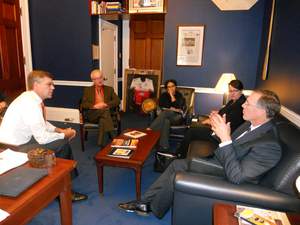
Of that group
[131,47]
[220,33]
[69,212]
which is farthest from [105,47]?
[69,212]

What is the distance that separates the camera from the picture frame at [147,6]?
4.36 meters

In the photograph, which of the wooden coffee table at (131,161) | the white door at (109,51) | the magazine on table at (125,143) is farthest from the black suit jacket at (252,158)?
the white door at (109,51)

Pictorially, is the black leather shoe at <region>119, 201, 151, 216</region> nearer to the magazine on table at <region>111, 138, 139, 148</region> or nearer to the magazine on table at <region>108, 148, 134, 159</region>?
the magazine on table at <region>108, 148, 134, 159</region>

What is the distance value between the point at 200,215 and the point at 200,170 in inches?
15.1

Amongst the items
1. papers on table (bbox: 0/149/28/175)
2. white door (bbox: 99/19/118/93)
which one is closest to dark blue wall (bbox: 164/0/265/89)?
white door (bbox: 99/19/118/93)

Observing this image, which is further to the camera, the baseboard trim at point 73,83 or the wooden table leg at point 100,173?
the baseboard trim at point 73,83

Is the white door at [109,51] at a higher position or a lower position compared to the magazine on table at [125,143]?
higher

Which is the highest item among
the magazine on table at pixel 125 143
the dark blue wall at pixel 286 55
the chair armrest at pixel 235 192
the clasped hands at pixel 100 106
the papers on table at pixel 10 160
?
the dark blue wall at pixel 286 55

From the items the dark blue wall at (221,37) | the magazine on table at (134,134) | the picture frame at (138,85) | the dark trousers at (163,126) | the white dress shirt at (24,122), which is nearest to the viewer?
the white dress shirt at (24,122)

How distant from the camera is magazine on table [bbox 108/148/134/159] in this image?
2266mm

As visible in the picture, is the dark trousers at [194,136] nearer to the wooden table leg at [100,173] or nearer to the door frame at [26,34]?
the wooden table leg at [100,173]

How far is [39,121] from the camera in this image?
6.60 ft

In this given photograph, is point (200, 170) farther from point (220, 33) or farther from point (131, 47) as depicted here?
point (131, 47)

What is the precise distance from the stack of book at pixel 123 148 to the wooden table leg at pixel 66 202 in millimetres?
799
